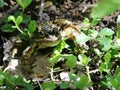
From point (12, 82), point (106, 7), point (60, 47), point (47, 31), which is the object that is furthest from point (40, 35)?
point (106, 7)

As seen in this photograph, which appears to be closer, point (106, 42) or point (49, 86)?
point (49, 86)

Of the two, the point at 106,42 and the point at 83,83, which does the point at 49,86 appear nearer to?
the point at 83,83

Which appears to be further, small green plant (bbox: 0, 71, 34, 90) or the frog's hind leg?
the frog's hind leg

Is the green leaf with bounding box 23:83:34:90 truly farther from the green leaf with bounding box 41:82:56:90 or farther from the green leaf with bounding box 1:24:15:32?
the green leaf with bounding box 1:24:15:32

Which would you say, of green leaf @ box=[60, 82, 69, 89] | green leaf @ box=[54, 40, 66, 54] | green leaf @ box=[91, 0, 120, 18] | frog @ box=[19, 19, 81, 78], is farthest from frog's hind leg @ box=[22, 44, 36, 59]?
green leaf @ box=[91, 0, 120, 18]

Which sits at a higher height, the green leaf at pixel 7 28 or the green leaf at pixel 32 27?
the green leaf at pixel 32 27

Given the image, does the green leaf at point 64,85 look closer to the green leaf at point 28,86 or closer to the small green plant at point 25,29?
the green leaf at point 28,86

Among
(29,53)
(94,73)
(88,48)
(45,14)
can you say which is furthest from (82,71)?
(45,14)

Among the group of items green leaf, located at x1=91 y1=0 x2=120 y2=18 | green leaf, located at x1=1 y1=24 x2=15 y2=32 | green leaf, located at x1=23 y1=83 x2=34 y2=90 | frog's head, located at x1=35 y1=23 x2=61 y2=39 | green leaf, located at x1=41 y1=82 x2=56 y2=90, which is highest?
green leaf, located at x1=91 y1=0 x2=120 y2=18

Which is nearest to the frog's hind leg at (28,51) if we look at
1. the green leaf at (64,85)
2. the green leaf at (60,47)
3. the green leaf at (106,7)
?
the green leaf at (60,47)

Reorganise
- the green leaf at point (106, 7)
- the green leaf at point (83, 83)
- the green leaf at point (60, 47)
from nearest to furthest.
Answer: the green leaf at point (106, 7) < the green leaf at point (83, 83) < the green leaf at point (60, 47)

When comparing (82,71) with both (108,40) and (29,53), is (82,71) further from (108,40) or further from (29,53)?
(29,53)
